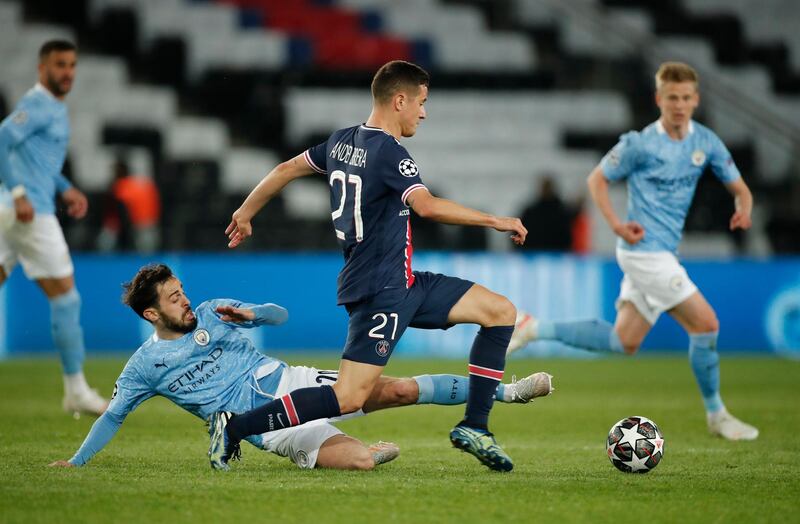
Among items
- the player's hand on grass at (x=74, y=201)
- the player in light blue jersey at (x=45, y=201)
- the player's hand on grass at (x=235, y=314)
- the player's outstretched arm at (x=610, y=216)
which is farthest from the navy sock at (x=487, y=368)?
the player's hand on grass at (x=74, y=201)

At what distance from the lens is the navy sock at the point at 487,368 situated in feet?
19.3

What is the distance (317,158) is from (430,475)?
169 cm

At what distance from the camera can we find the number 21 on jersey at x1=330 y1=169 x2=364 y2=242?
5.81 m

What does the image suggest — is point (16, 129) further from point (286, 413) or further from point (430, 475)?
point (430, 475)

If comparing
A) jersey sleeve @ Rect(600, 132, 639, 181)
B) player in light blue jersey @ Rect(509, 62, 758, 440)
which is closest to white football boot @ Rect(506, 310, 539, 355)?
player in light blue jersey @ Rect(509, 62, 758, 440)


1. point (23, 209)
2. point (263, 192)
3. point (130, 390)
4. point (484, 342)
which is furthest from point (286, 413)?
point (23, 209)

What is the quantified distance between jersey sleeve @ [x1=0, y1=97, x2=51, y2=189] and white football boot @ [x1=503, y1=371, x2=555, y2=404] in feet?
12.6

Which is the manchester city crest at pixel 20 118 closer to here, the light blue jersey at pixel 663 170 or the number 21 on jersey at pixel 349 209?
the number 21 on jersey at pixel 349 209

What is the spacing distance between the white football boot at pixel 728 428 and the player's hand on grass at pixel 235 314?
3.27m

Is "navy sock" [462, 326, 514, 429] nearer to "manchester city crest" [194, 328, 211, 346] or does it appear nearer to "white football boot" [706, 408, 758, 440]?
"manchester city crest" [194, 328, 211, 346]

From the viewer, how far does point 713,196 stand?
52.4ft

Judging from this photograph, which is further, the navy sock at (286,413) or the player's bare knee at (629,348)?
the player's bare knee at (629,348)

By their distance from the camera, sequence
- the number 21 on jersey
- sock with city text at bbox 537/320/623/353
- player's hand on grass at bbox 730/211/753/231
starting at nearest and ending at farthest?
the number 21 on jersey
player's hand on grass at bbox 730/211/753/231
sock with city text at bbox 537/320/623/353

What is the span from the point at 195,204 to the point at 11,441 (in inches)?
340
